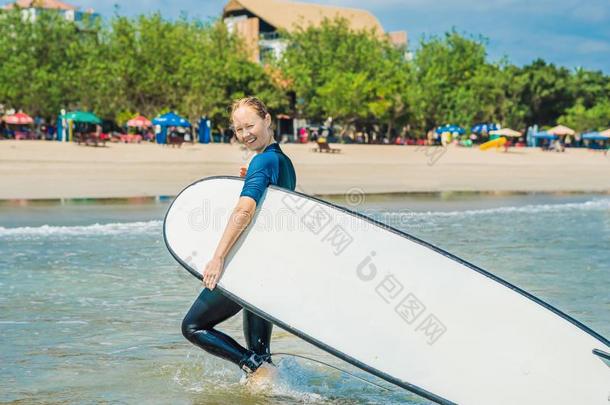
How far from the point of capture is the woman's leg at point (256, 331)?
4223 millimetres

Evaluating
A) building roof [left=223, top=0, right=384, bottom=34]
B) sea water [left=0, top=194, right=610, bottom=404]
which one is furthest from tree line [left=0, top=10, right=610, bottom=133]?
sea water [left=0, top=194, right=610, bottom=404]

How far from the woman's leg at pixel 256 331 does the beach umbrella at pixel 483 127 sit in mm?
57477

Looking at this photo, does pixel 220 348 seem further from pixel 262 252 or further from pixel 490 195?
pixel 490 195

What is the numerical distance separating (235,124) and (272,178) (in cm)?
33

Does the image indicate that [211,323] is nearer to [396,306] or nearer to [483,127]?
[396,306]

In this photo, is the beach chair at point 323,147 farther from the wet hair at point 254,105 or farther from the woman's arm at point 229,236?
the woman's arm at point 229,236

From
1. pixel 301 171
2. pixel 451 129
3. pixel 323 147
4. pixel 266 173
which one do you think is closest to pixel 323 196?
pixel 301 171

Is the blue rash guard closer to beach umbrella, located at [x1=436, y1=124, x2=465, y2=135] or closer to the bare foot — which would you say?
the bare foot

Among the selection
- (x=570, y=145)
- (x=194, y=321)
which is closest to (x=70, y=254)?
(x=194, y=321)

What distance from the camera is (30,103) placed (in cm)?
4806

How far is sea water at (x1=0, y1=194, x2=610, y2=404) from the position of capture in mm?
4562

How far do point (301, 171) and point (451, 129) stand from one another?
31288 millimetres

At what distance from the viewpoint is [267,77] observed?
180ft

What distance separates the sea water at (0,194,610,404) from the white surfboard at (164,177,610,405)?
79 cm
